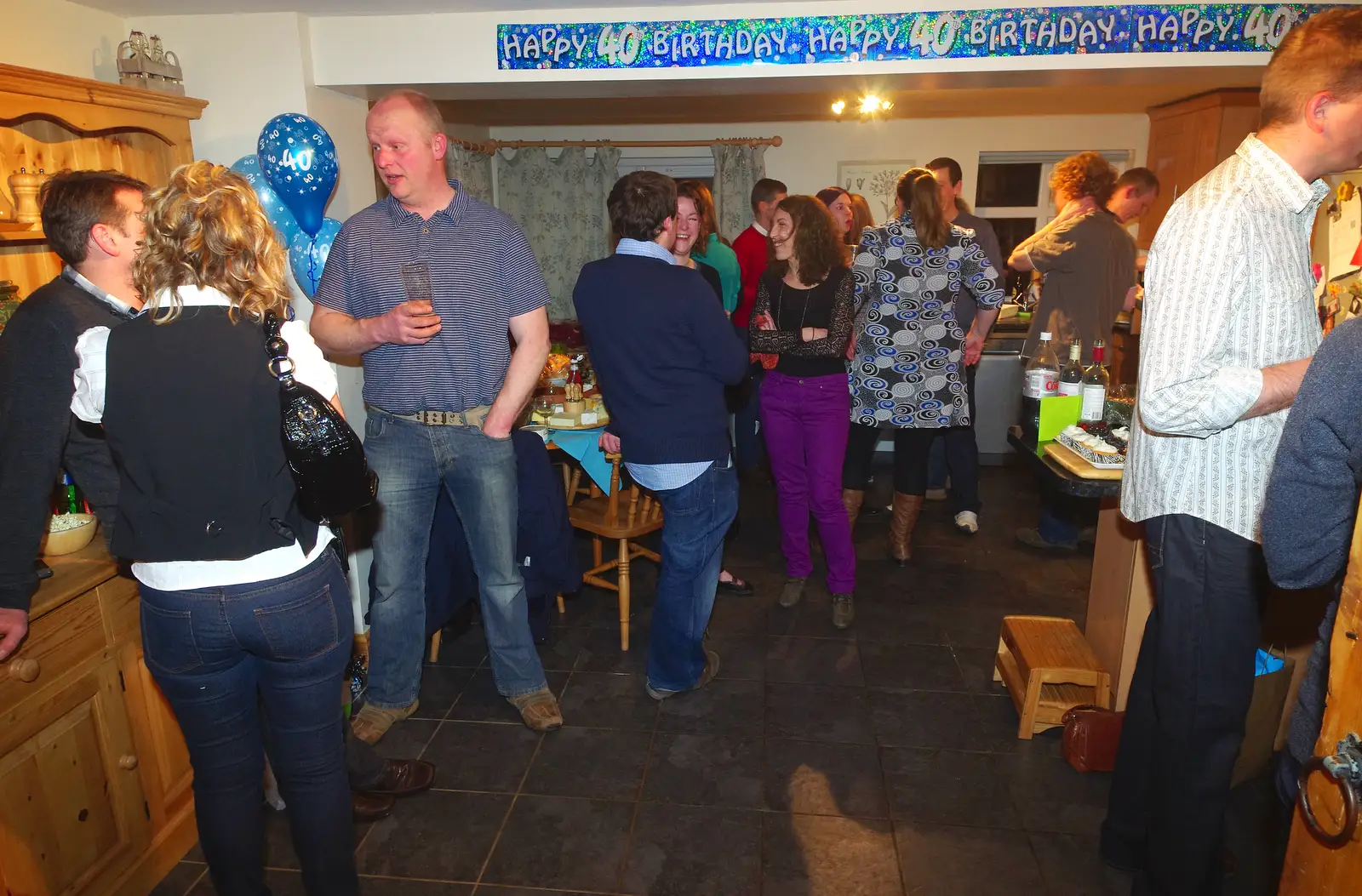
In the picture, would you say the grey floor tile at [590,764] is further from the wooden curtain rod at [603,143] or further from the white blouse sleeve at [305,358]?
the wooden curtain rod at [603,143]

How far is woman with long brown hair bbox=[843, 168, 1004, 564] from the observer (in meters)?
3.19

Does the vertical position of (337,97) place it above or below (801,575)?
above

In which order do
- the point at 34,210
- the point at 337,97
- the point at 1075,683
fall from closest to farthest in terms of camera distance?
the point at 34,210, the point at 1075,683, the point at 337,97

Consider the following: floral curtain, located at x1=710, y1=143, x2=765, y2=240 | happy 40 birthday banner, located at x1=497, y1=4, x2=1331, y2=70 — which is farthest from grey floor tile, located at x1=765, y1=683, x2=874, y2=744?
floral curtain, located at x1=710, y1=143, x2=765, y2=240

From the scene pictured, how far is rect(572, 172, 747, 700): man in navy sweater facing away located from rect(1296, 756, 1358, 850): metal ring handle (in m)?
1.57

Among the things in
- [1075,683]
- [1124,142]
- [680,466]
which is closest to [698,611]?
[680,466]

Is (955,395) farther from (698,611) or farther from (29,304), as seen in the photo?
(29,304)

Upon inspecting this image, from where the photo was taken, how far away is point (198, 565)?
1.40 meters

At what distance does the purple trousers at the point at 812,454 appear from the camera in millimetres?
2934

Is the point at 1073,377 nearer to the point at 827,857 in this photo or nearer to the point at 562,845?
the point at 827,857

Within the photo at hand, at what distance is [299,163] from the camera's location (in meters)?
2.47

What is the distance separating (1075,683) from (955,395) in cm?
126

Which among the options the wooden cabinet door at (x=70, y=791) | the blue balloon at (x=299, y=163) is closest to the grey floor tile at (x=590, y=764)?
the wooden cabinet door at (x=70, y=791)

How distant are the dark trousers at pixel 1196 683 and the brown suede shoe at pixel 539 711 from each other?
1.53 metres
